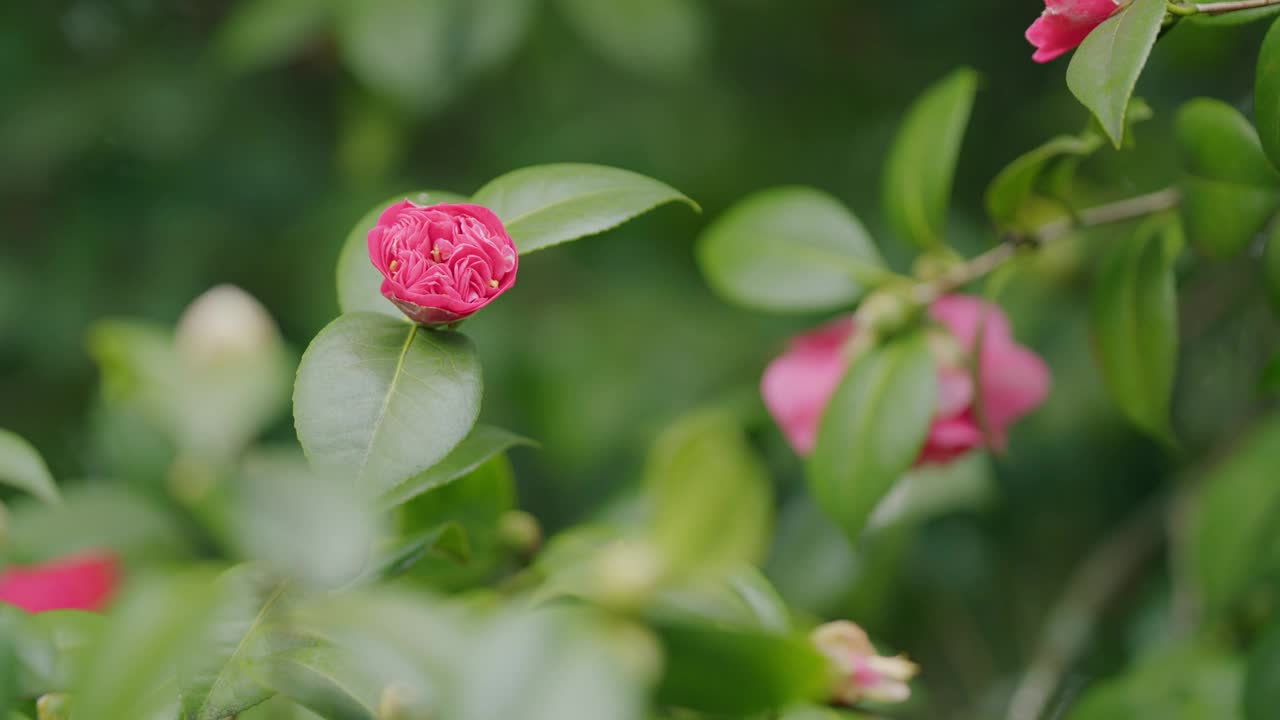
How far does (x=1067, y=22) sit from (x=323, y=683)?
0.35 metres

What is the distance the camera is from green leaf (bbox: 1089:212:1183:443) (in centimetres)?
51

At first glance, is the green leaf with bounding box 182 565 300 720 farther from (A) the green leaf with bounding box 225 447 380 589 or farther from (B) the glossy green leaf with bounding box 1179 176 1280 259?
(B) the glossy green leaf with bounding box 1179 176 1280 259

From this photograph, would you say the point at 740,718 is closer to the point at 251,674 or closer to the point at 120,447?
the point at 251,674

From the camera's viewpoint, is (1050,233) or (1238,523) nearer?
(1050,233)

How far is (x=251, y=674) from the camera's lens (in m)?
0.35

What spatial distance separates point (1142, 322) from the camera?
522 mm

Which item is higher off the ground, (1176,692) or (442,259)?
(442,259)

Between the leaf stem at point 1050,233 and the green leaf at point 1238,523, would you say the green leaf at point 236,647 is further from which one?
the green leaf at point 1238,523

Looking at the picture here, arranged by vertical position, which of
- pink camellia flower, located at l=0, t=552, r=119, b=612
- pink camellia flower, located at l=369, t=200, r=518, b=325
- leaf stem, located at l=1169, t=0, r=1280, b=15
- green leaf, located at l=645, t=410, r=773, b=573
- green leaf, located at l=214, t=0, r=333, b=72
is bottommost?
green leaf, located at l=645, t=410, r=773, b=573

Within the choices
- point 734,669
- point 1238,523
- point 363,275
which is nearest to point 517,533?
point 363,275

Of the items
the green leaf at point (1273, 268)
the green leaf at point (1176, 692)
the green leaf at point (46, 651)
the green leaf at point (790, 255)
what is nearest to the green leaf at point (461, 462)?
the green leaf at point (46, 651)

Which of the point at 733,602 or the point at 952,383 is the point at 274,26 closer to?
the point at 952,383

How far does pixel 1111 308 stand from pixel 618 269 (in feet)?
3.07

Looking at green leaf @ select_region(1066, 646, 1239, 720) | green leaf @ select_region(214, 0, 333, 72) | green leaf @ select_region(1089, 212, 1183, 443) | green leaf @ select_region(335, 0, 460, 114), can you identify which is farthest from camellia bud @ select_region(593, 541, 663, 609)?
green leaf @ select_region(214, 0, 333, 72)
